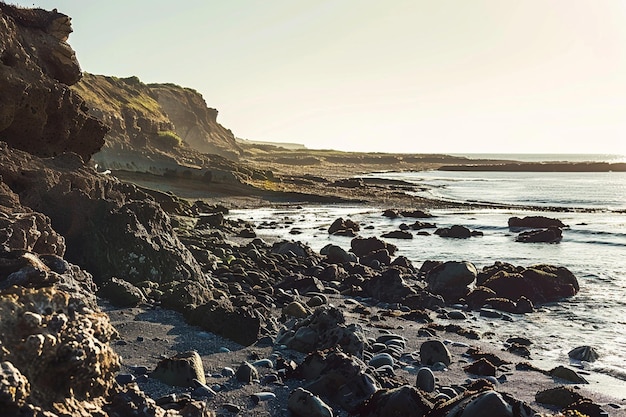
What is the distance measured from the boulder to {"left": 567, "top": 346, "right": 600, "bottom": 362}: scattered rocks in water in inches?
203

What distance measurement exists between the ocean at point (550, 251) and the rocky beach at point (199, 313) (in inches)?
15.1

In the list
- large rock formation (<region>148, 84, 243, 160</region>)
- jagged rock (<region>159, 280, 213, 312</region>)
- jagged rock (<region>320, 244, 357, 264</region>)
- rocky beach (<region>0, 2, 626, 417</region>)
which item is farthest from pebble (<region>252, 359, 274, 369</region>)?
large rock formation (<region>148, 84, 243, 160</region>)

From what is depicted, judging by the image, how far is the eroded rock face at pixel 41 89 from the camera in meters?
12.4

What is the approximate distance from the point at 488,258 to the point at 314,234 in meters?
9.14

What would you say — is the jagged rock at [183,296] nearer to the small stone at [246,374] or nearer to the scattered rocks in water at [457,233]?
the small stone at [246,374]

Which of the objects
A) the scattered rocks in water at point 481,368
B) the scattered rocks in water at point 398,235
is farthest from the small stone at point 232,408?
the scattered rocks in water at point 398,235

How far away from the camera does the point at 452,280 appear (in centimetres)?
1541

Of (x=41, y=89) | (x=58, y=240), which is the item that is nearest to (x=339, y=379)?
(x=58, y=240)

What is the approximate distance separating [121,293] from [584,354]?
8107 mm

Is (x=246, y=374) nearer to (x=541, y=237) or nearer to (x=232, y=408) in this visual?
(x=232, y=408)

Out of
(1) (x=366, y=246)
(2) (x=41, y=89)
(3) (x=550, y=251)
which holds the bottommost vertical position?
(3) (x=550, y=251)

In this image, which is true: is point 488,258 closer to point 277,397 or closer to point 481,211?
point 277,397

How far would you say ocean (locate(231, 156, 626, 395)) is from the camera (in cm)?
Answer: 1091

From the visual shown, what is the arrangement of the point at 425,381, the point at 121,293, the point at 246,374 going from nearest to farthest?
the point at 246,374
the point at 425,381
the point at 121,293
